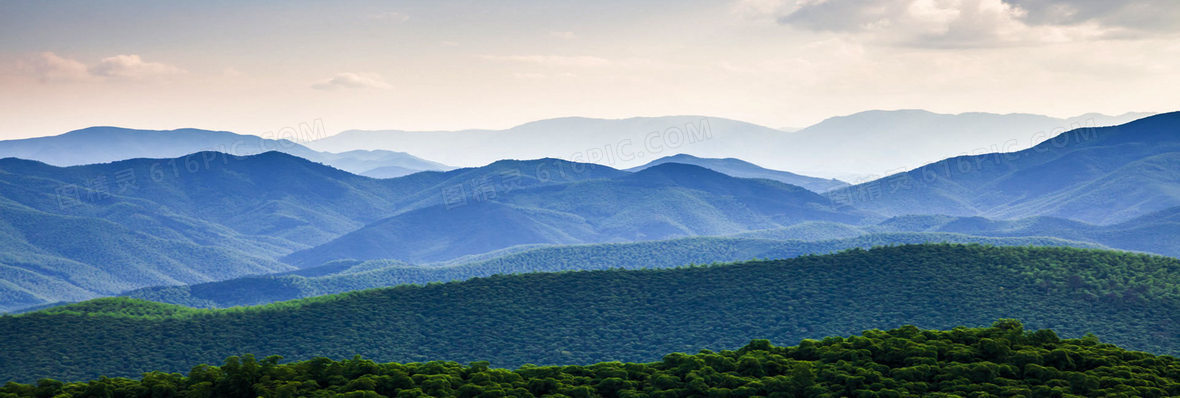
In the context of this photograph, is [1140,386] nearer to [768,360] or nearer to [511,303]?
[768,360]

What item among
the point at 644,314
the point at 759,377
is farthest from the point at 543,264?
the point at 759,377

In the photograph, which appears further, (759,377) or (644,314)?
(644,314)

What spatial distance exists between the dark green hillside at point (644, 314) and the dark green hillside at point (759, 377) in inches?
1146

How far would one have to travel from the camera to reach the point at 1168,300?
6044cm

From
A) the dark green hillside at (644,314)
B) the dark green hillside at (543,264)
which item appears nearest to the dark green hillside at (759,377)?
the dark green hillside at (644,314)

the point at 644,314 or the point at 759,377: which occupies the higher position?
the point at 759,377

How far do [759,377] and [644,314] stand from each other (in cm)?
3673

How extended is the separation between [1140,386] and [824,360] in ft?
27.3

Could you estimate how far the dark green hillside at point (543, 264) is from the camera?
139125 mm

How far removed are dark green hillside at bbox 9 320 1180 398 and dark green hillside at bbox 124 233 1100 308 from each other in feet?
346

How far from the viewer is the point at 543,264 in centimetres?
14662

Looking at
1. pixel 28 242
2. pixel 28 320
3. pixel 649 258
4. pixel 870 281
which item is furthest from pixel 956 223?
pixel 28 242

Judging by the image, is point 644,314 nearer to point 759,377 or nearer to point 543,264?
point 759,377

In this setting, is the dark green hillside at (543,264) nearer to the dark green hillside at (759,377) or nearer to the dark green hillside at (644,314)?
the dark green hillside at (644,314)
